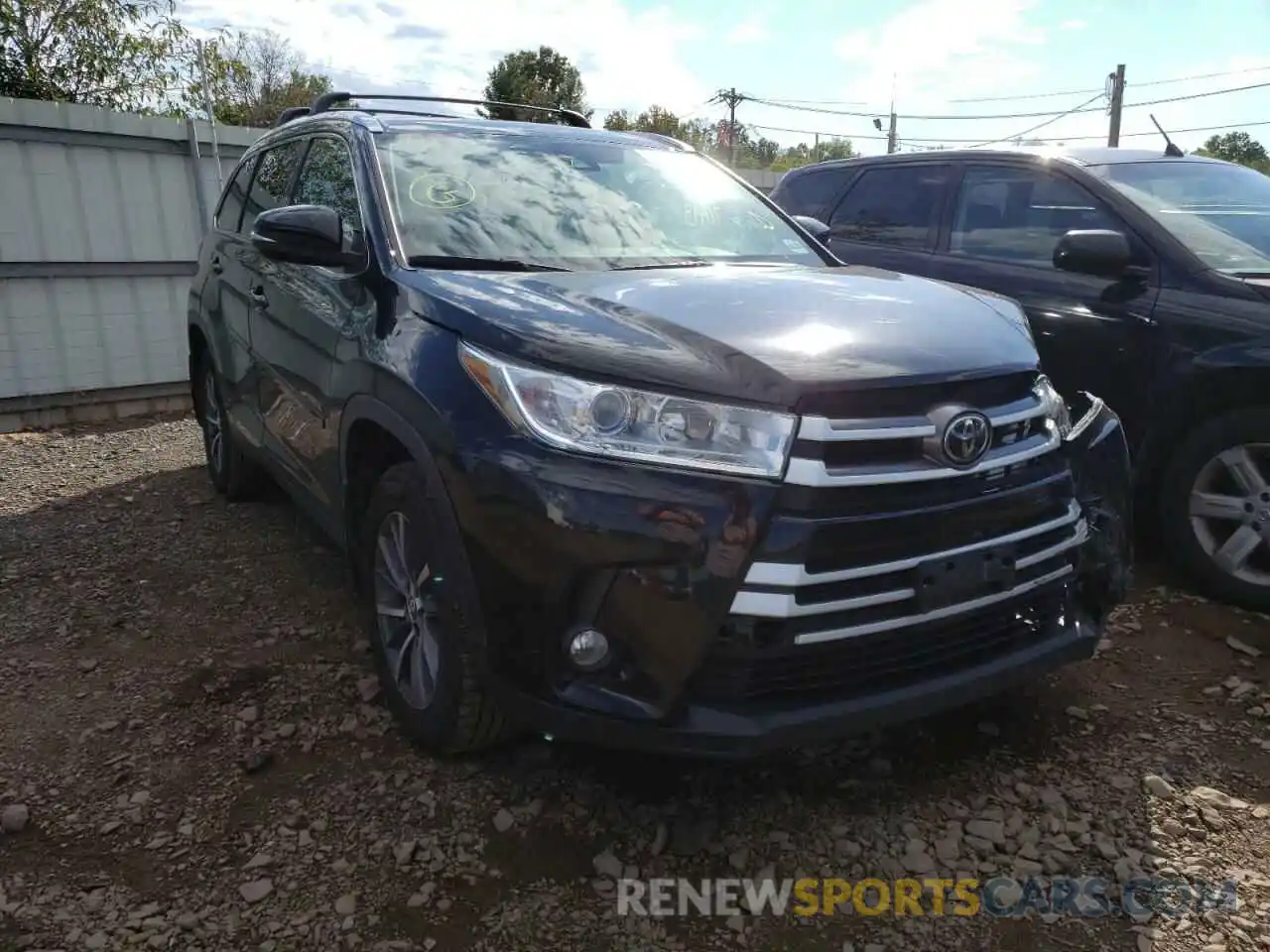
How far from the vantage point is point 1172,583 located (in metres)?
3.83

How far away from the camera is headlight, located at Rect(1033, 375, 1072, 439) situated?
2.52 meters

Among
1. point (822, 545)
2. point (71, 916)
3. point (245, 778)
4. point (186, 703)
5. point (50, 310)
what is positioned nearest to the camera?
point (822, 545)

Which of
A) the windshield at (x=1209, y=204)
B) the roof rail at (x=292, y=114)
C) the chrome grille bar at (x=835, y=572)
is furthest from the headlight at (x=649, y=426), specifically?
the roof rail at (x=292, y=114)

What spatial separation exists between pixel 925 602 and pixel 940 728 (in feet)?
2.76

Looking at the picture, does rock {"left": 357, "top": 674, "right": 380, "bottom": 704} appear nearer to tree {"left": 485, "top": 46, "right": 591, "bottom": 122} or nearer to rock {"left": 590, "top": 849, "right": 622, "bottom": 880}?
rock {"left": 590, "top": 849, "right": 622, "bottom": 880}

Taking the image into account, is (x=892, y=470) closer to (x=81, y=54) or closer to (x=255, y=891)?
(x=255, y=891)

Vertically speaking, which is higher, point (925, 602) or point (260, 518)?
point (925, 602)

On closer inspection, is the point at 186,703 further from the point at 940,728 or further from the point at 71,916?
the point at 940,728

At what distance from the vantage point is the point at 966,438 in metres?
2.22

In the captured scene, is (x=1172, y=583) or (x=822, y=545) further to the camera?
(x=1172, y=583)

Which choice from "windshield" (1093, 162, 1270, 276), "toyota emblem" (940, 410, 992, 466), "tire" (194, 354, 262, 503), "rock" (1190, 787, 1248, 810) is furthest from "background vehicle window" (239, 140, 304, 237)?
"rock" (1190, 787, 1248, 810)

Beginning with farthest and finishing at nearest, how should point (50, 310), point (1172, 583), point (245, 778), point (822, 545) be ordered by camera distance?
point (50, 310)
point (1172, 583)
point (245, 778)
point (822, 545)

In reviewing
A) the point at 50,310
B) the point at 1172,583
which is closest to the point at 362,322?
the point at 1172,583

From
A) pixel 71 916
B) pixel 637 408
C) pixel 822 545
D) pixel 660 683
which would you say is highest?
pixel 637 408
